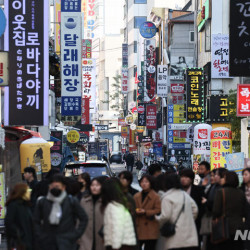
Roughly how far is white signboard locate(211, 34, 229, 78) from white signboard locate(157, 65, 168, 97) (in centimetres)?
1828

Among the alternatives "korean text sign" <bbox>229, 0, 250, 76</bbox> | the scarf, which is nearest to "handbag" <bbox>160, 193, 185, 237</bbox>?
the scarf

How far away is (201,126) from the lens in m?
35.2

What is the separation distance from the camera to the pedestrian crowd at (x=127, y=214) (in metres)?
10.1

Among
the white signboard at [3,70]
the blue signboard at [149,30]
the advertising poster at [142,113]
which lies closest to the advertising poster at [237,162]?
the white signboard at [3,70]

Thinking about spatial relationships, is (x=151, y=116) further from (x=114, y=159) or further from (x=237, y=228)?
(x=237, y=228)

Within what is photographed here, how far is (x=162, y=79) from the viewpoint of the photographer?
63750 millimetres

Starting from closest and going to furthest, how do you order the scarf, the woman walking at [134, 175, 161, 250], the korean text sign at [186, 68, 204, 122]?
the scarf < the woman walking at [134, 175, 161, 250] < the korean text sign at [186, 68, 204, 122]

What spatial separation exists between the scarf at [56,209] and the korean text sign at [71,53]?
1033 inches

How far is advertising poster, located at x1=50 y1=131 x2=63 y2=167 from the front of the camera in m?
35.8

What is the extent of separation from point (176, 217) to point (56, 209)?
176 centimetres

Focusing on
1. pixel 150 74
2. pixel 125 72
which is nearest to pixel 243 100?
pixel 150 74

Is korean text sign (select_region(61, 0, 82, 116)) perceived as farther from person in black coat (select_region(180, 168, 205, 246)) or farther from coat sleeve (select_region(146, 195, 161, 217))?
coat sleeve (select_region(146, 195, 161, 217))

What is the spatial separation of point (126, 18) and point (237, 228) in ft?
398

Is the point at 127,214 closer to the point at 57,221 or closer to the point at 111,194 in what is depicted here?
the point at 111,194
